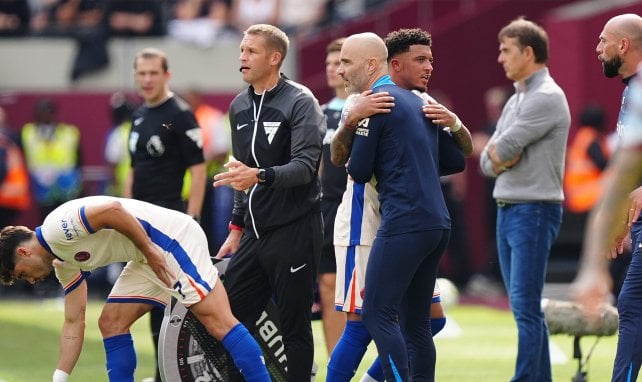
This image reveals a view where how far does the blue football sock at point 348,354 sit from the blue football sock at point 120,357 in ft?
3.69

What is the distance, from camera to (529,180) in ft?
28.6

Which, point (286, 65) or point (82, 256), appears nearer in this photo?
point (82, 256)

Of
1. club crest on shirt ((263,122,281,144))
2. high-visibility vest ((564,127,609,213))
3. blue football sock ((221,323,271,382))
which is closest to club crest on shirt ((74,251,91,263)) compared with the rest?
blue football sock ((221,323,271,382))

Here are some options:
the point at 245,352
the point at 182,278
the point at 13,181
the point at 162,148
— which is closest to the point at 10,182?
the point at 13,181

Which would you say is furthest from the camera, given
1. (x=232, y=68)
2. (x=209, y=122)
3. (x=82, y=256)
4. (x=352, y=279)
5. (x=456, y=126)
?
(x=232, y=68)

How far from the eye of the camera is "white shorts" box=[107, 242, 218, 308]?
7.51 metres

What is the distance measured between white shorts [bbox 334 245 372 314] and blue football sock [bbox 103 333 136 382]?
1216 millimetres

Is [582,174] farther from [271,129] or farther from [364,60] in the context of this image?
[364,60]

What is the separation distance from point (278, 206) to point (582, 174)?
868cm

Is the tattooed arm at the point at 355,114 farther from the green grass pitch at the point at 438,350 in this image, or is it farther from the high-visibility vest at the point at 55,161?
the high-visibility vest at the point at 55,161

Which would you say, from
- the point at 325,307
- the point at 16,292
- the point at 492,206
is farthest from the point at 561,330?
the point at 16,292

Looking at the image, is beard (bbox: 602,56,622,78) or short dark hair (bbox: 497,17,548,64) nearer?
beard (bbox: 602,56,622,78)

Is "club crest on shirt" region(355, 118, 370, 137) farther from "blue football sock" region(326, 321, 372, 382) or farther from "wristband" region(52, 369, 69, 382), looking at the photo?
"wristband" region(52, 369, 69, 382)

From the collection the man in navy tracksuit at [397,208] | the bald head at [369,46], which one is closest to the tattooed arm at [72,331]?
the man in navy tracksuit at [397,208]
